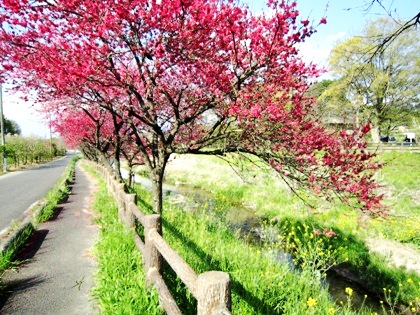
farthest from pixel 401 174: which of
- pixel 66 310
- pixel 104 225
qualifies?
pixel 66 310

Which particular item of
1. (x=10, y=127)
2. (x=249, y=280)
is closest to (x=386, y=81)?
(x=249, y=280)

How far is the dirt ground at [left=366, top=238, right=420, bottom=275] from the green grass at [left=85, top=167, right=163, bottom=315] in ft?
24.1

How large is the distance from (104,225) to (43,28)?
4.63 meters

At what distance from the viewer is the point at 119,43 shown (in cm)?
595

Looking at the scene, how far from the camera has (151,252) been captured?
4137mm

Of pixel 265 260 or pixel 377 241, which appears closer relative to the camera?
pixel 265 260

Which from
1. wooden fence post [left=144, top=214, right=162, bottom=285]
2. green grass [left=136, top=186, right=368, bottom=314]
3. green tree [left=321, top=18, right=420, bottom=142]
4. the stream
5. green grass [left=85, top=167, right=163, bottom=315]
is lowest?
the stream

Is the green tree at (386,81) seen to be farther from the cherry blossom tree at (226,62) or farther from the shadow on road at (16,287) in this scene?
the shadow on road at (16,287)

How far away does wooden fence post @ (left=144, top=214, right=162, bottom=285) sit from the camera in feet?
13.3

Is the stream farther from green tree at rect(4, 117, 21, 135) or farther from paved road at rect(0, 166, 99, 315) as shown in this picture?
green tree at rect(4, 117, 21, 135)

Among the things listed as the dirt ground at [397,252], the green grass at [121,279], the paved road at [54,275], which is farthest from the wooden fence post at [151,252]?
the dirt ground at [397,252]

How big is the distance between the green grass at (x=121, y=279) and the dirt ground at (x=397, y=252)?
24.1ft

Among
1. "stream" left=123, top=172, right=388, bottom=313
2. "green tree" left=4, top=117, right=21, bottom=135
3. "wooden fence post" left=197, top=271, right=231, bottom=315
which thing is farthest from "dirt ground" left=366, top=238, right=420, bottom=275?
"green tree" left=4, top=117, right=21, bottom=135

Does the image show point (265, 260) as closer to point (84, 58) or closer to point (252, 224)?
point (84, 58)
